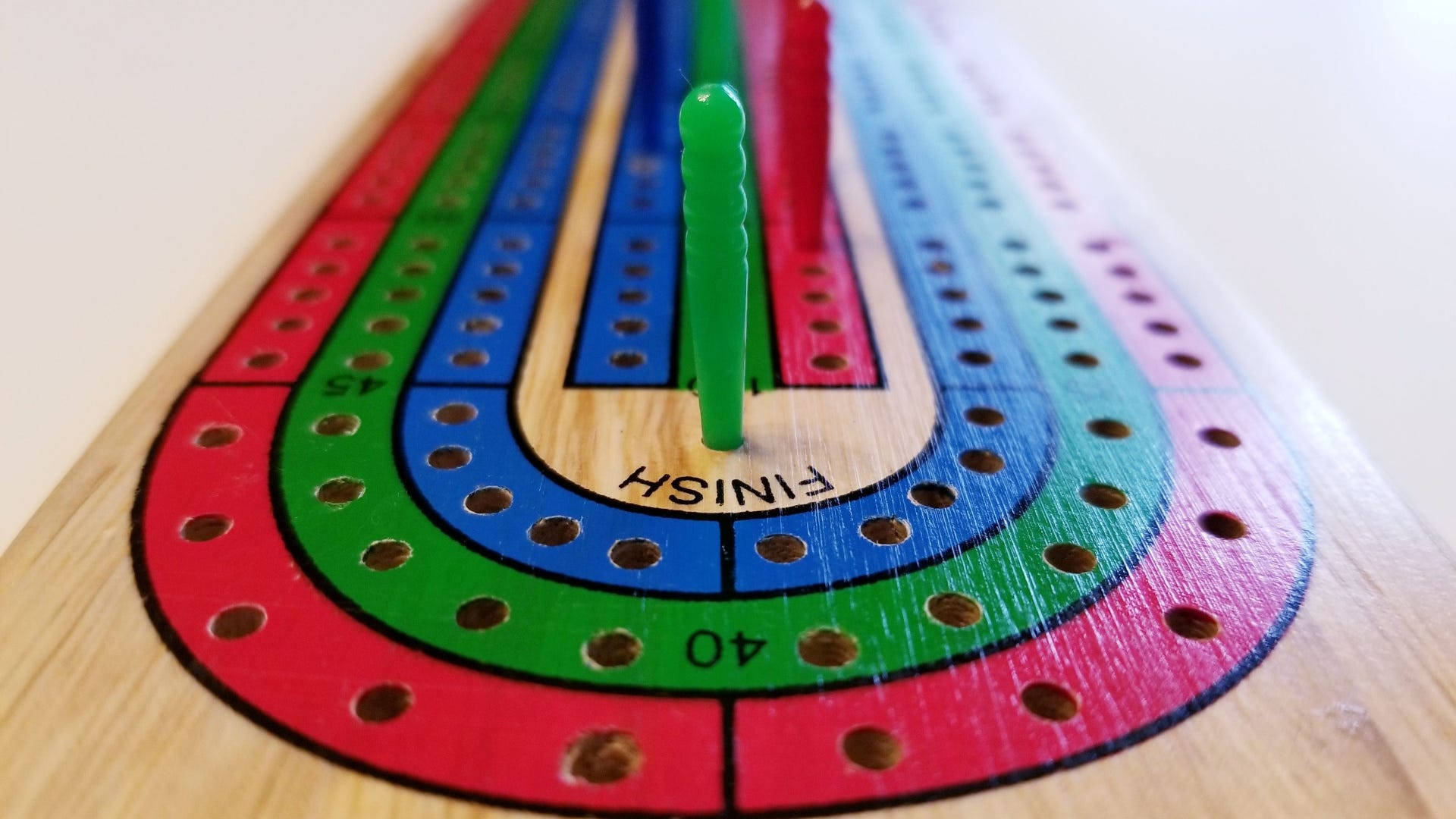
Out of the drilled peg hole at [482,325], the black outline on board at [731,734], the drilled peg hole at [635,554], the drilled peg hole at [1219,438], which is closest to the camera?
the black outline on board at [731,734]

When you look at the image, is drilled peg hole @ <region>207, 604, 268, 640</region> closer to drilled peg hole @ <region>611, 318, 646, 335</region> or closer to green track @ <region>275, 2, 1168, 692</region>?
green track @ <region>275, 2, 1168, 692</region>

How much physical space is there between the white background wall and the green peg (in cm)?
37

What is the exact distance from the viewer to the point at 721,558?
1.76 feet

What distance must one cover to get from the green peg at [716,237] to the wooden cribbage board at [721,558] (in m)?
0.06

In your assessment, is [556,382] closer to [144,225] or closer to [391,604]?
[391,604]

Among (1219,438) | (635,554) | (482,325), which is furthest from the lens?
(482,325)

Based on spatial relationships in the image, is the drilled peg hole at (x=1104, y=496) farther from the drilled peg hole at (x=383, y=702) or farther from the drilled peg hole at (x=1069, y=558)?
the drilled peg hole at (x=383, y=702)

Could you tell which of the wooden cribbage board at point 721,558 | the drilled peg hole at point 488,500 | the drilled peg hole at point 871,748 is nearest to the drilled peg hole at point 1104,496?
the wooden cribbage board at point 721,558

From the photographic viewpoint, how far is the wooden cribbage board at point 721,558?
17.2 inches

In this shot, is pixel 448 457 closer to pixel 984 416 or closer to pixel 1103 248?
pixel 984 416

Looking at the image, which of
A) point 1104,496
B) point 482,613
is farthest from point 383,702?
point 1104,496

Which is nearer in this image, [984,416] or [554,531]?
[554,531]

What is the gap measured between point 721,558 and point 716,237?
16 cm

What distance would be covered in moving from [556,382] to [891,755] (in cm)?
35
